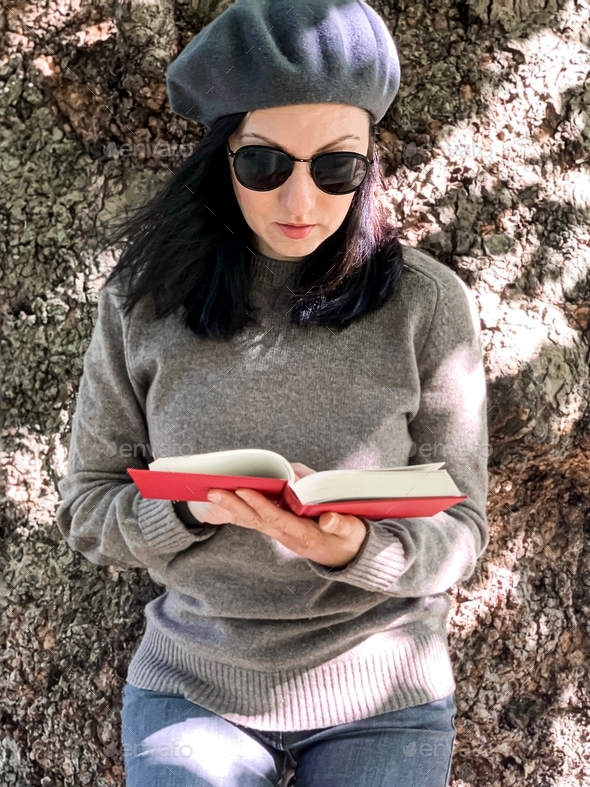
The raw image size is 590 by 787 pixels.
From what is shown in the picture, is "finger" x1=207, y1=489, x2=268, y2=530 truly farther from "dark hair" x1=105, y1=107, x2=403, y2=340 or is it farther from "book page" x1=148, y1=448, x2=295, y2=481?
"dark hair" x1=105, y1=107, x2=403, y2=340

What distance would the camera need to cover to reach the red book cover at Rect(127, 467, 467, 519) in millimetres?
1384

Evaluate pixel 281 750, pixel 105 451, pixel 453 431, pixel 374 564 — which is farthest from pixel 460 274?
pixel 281 750

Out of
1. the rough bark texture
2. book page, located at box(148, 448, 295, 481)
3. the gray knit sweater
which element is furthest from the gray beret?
book page, located at box(148, 448, 295, 481)

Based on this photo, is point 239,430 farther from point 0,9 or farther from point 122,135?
point 0,9

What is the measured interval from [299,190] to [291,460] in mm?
578

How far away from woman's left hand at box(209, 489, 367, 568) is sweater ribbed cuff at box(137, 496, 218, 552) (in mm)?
181

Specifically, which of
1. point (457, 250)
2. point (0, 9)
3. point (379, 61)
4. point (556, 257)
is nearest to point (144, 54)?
point (0, 9)

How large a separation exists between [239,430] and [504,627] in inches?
40.9

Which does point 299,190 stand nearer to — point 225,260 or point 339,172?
point 339,172

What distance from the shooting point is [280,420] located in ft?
6.07

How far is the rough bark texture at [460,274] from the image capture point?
2.23 meters

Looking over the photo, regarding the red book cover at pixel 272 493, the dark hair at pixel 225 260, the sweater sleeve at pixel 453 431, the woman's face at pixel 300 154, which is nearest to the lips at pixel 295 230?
the woman's face at pixel 300 154

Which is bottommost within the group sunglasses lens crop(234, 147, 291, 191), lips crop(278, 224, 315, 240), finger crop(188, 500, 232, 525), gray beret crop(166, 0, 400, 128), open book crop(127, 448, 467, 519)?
finger crop(188, 500, 232, 525)

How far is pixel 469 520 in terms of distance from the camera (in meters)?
1.88
